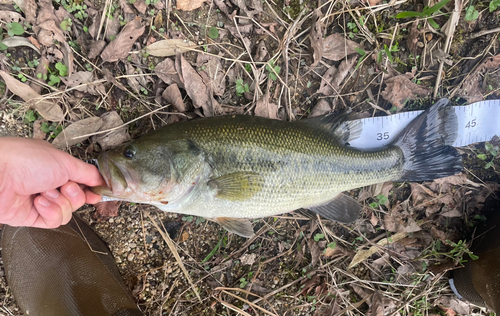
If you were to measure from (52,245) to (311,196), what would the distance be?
8.27ft

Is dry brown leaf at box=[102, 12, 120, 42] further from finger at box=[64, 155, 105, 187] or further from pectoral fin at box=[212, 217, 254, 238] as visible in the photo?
pectoral fin at box=[212, 217, 254, 238]

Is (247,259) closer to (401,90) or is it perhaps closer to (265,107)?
(265,107)

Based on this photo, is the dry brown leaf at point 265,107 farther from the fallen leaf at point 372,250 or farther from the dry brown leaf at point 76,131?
the fallen leaf at point 372,250

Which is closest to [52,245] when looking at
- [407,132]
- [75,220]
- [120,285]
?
[75,220]

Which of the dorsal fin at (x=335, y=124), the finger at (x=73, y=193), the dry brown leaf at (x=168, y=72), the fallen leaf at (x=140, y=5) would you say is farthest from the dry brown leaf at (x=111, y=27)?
the dorsal fin at (x=335, y=124)

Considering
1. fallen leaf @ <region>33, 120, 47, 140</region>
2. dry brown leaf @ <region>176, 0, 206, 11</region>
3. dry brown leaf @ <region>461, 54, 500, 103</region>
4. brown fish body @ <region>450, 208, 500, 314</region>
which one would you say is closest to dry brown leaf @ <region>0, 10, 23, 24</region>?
fallen leaf @ <region>33, 120, 47, 140</region>

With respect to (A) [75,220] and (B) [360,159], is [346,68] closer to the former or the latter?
(B) [360,159]

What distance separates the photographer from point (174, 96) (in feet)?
8.14

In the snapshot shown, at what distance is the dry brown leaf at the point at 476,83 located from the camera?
2656 mm

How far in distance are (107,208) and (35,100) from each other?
1129 mm

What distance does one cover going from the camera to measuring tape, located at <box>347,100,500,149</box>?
268 centimetres

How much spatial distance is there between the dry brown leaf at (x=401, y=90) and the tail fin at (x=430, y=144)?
203 mm

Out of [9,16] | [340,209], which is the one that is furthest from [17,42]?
[340,209]

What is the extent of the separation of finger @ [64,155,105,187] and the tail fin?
2.64 metres
